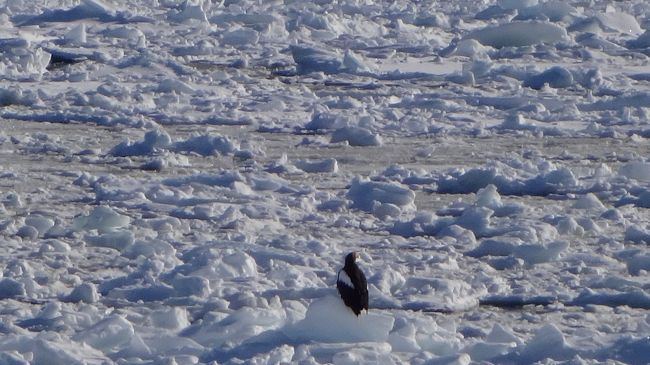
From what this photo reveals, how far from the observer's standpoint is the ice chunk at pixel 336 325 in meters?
4.78

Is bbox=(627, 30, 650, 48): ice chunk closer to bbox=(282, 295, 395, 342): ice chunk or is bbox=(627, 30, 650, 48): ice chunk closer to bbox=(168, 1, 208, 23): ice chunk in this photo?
bbox=(168, 1, 208, 23): ice chunk

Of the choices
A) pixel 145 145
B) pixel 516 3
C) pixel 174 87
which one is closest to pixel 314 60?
pixel 174 87

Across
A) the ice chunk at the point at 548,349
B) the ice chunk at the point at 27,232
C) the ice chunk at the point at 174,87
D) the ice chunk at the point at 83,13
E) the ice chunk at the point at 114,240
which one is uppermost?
the ice chunk at the point at 548,349

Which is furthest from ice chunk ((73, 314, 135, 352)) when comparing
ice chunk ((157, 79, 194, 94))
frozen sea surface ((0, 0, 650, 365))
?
ice chunk ((157, 79, 194, 94))

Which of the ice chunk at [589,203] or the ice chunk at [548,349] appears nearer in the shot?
the ice chunk at [548,349]

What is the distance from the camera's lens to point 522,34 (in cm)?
1379

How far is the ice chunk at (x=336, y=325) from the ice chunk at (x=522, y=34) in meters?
9.23

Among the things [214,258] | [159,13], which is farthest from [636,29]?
[214,258]

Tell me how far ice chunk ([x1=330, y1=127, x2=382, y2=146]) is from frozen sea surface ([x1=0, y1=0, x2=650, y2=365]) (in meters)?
0.02

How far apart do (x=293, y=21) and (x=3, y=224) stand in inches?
347

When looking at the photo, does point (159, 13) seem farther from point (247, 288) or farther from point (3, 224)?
point (247, 288)

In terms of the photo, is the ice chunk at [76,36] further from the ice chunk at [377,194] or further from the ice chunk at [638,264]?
the ice chunk at [638,264]

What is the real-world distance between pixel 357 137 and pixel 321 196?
172cm

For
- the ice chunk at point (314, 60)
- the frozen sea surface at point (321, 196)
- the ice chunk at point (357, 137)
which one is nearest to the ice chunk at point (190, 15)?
the frozen sea surface at point (321, 196)
